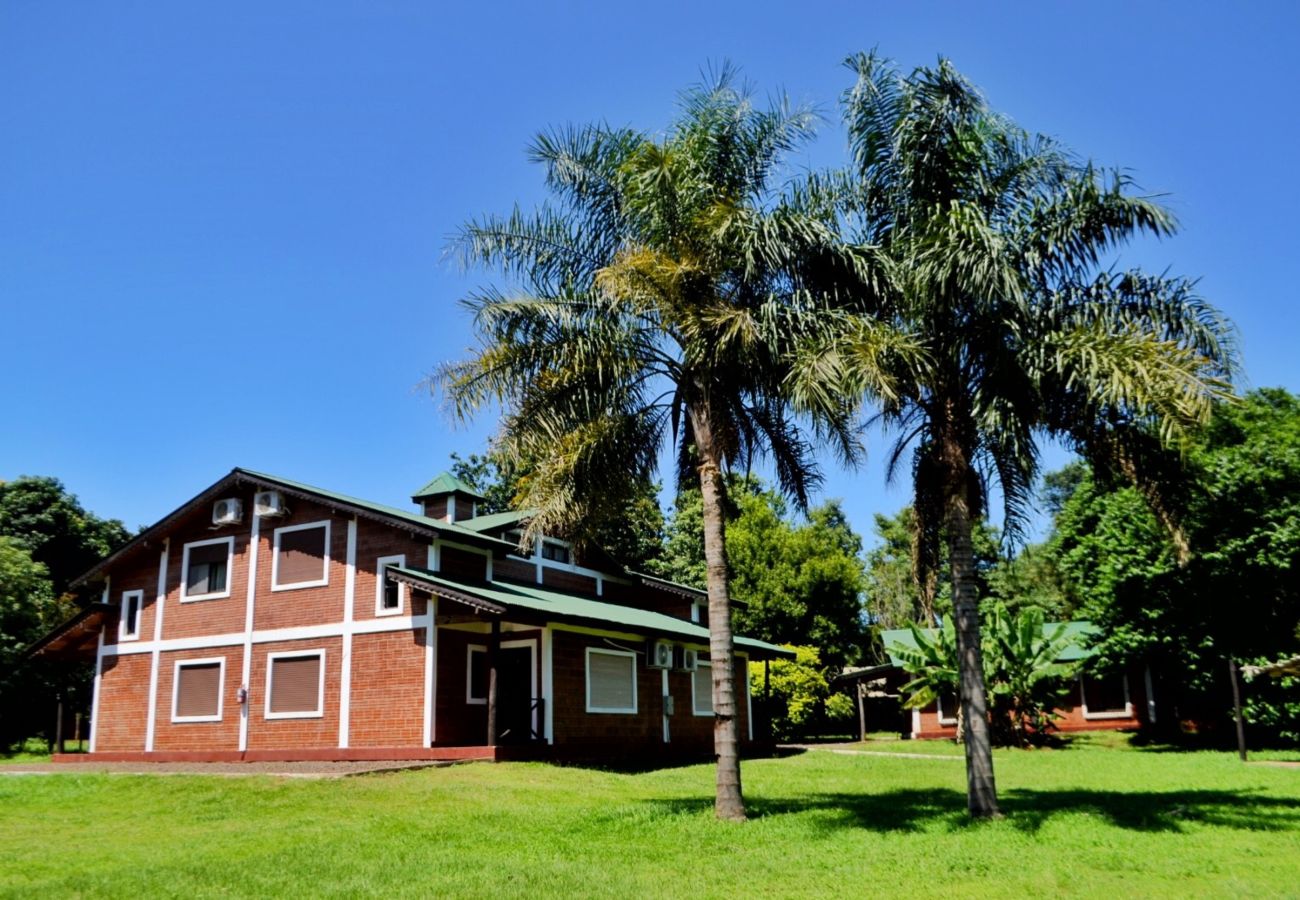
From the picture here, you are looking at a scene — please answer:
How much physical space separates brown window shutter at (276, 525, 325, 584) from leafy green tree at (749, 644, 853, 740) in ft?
60.0

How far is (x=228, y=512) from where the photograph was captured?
2414 cm

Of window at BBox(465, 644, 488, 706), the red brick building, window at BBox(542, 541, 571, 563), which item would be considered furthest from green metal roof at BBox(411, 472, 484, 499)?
window at BBox(465, 644, 488, 706)

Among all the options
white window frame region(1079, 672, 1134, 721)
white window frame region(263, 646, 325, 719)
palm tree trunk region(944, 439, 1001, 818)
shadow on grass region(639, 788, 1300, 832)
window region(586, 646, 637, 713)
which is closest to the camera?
shadow on grass region(639, 788, 1300, 832)

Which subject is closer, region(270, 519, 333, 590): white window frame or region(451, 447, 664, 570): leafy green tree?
region(270, 519, 333, 590): white window frame

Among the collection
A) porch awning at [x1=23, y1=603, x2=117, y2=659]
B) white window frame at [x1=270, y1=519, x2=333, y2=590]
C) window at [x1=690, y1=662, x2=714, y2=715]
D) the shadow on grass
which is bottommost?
the shadow on grass

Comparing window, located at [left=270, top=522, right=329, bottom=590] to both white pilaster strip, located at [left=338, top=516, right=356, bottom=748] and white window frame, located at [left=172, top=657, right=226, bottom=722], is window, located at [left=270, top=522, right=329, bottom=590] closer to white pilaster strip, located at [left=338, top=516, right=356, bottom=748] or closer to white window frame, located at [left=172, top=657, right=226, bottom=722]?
white pilaster strip, located at [left=338, top=516, right=356, bottom=748]

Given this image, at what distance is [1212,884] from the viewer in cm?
916

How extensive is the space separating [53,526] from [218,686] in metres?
27.7

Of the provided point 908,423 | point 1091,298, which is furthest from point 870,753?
point 1091,298

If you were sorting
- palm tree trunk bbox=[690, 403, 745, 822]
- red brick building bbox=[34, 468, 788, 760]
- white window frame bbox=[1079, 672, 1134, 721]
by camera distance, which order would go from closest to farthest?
palm tree trunk bbox=[690, 403, 745, 822] < red brick building bbox=[34, 468, 788, 760] < white window frame bbox=[1079, 672, 1134, 721]

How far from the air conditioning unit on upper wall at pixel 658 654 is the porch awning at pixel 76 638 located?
13565mm

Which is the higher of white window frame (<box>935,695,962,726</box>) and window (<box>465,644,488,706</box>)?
window (<box>465,644,488,706</box>)

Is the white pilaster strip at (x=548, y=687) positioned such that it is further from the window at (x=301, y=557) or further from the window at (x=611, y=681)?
the window at (x=301, y=557)

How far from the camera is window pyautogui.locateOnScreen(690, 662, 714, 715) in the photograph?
90.1 ft
